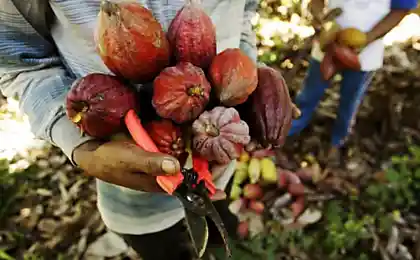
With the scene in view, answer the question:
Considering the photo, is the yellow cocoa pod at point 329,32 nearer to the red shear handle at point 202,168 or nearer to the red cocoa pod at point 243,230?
the red cocoa pod at point 243,230

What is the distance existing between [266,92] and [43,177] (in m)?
1.34

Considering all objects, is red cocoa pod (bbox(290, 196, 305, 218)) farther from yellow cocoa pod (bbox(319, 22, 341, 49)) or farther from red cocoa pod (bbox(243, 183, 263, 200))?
yellow cocoa pod (bbox(319, 22, 341, 49))

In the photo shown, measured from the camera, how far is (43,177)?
1791 mm

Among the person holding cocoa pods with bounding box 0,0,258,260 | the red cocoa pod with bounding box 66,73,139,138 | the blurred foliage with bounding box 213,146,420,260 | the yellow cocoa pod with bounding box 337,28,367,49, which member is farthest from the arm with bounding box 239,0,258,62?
the blurred foliage with bounding box 213,146,420,260

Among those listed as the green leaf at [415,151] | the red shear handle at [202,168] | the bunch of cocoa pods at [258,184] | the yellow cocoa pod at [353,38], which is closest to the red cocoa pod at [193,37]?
the red shear handle at [202,168]

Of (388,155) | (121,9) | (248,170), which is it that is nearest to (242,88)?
(121,9)

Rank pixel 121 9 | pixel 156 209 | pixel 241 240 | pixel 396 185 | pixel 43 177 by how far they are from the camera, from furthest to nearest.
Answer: pixel 43 177 → pixel 396 185 → pixel 241 240 → pixel 156 209 → pixel 121 9

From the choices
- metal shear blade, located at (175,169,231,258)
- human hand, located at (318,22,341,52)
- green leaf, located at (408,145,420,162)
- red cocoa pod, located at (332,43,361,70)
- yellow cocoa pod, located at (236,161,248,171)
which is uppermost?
metal shear blade, located at (175,169,231,258)

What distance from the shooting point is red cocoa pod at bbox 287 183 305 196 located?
1657 millimetres

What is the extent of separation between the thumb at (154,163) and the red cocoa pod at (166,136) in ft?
0.06

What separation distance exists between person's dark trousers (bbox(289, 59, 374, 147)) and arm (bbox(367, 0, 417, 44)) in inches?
6.1

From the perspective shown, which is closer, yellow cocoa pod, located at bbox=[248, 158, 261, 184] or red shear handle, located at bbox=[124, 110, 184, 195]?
red shear handle, located at bbox=[124, 110, 184, 195]

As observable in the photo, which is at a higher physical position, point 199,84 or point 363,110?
point 199,84

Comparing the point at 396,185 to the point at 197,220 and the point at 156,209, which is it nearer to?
the point at 156,209
